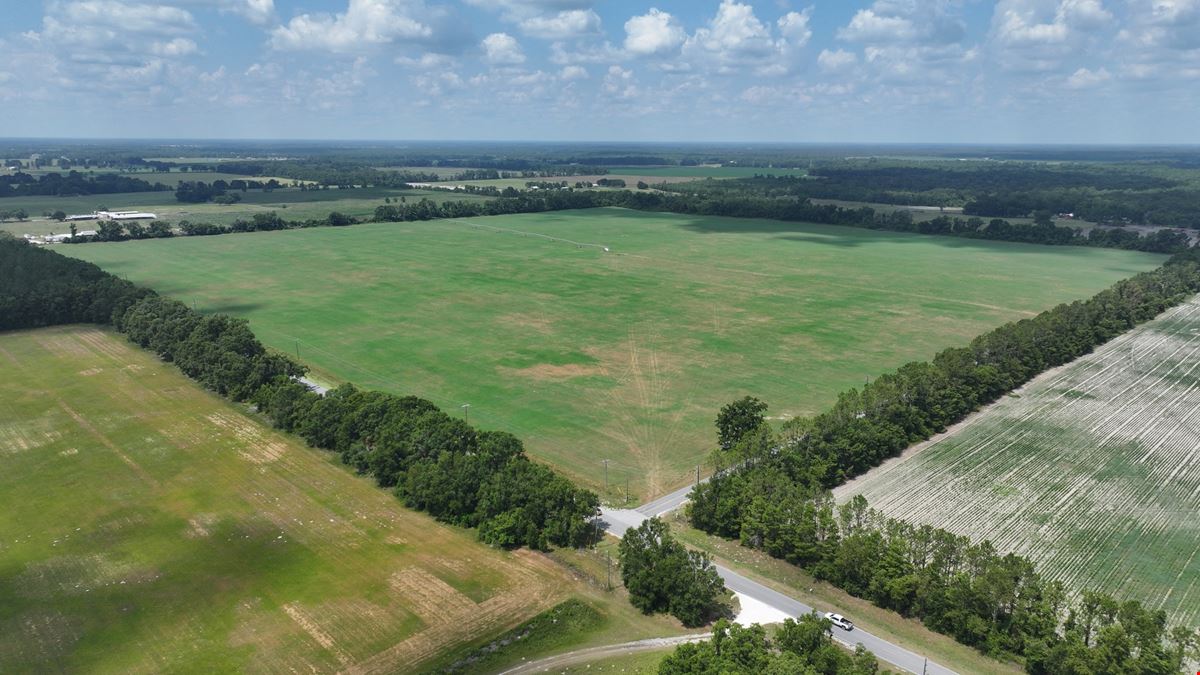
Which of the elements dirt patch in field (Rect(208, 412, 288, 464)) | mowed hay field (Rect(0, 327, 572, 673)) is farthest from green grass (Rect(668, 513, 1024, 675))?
dirt patch in field (Rect(208, 412, 288, 464))

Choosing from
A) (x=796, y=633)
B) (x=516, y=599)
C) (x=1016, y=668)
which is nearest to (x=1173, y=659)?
(x=1016, y=668)

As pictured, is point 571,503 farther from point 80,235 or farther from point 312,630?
point 80,235

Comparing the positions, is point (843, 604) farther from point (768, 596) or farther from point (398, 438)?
point (398, 438)

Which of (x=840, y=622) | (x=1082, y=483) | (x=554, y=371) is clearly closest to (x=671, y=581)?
(x=840, y=622)

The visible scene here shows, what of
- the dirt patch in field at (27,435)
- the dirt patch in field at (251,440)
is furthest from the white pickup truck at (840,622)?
the dirt patch in field at (27,435)

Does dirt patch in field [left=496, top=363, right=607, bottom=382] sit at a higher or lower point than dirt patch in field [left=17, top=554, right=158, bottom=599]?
higher

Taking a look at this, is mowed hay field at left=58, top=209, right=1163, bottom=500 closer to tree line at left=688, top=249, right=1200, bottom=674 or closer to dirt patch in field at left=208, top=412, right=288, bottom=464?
tree line at left=688, top=249, right=1200, bottom=674
